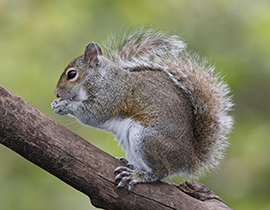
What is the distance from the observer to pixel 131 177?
2355mm

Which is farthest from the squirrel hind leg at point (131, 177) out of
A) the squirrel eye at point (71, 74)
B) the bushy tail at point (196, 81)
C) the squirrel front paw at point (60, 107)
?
the squirrel eye at point (71, 74)

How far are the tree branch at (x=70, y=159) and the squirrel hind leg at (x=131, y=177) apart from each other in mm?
40

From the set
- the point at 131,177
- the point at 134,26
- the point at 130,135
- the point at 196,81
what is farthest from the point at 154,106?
the point at 134,26

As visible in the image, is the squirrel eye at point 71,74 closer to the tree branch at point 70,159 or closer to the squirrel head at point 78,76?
the squirrel head at point 78,76

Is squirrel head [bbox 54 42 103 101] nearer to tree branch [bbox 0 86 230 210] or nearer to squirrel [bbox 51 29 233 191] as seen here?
squirrel [bbox 51 29 233 191]

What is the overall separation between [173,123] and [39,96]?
66.3 inches

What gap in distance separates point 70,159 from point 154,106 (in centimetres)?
75

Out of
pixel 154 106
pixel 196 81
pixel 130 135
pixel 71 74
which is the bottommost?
pixel 130 135

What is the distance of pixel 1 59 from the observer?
3.58m

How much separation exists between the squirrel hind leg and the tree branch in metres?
0.04

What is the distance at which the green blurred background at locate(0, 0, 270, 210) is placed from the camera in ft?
11.3

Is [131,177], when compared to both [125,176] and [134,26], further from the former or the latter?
[134,26]

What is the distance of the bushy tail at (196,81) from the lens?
8.63ft

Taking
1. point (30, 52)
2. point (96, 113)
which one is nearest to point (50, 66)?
point (30, 52)
